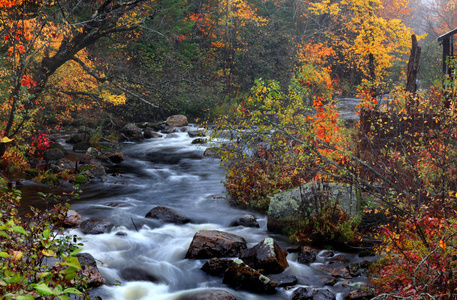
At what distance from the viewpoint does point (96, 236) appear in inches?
336

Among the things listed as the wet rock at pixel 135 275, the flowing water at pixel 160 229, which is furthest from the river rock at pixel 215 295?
the wet rock at pixel 135 275

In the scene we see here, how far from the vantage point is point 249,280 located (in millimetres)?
6602

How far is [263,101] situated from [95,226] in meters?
5.11

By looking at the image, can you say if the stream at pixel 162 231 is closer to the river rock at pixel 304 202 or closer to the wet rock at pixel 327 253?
the wet rock at pixel 327 253

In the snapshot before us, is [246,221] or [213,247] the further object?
[246,221]

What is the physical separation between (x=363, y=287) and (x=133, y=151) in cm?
1439

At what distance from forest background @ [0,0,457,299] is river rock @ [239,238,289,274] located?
4.91 ft

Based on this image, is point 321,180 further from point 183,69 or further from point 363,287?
point 183,69

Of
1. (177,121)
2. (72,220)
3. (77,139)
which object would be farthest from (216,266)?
(177,121)

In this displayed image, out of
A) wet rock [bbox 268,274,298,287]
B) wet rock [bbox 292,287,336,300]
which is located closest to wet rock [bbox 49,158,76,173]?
wet rock [bbox 268,274,298,287]

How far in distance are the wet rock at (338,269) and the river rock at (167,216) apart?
13.3ft

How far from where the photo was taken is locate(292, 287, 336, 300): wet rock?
615 centimetres

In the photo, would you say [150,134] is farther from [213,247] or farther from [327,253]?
[327,253]

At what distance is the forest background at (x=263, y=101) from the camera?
19.8ft
